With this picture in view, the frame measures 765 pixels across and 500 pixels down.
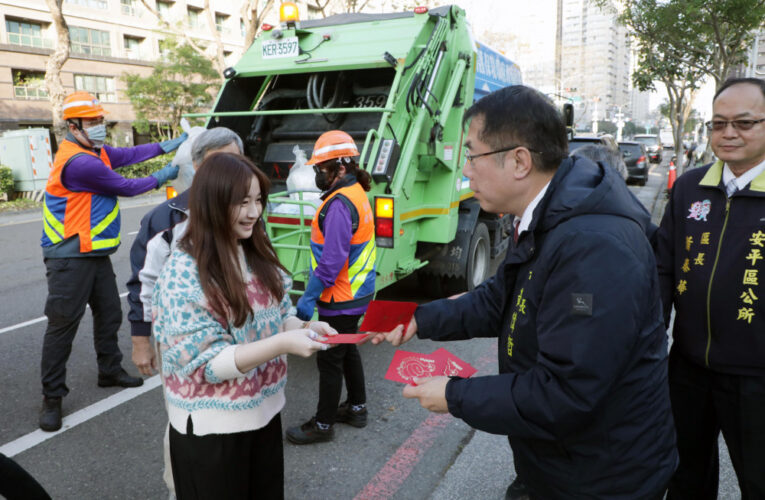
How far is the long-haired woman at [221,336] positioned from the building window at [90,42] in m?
31.1

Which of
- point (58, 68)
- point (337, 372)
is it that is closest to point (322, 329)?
point (337, 372)

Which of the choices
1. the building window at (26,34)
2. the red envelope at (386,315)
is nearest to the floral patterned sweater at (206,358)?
the red envelope at (386,315)

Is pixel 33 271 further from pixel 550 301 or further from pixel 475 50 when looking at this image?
pixel 550 301

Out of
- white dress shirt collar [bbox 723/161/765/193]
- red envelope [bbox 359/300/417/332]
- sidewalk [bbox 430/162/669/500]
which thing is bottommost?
sidewalk [bbox 430/162/669/500]

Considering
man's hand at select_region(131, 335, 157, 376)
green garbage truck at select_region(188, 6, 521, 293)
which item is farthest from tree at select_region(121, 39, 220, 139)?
man's hand at select_region(131, 335, 157, 376)

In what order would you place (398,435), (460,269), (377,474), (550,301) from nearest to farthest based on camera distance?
(550,301), (377,474), (398,435), (460,269)

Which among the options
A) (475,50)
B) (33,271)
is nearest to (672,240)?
(475,50)

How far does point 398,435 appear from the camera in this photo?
3.31m

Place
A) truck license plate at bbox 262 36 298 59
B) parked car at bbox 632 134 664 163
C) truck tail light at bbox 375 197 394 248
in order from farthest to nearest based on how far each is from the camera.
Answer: parked car at bbox 632 134 664 163 → truck license plate at bbox 262 36 298 59 → truck tail light at bbox 375 197 394 248

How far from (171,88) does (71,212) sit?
2051 cm

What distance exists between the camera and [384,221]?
4.20 meters

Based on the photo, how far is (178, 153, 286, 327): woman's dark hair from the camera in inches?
65.4

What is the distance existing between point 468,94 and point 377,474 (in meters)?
3.88

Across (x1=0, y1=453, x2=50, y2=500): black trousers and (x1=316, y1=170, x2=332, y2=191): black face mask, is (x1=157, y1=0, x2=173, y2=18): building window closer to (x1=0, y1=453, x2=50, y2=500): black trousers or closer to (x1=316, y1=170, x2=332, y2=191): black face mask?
(x1=316, y1=170, x2=332, y2=191): black face mask
